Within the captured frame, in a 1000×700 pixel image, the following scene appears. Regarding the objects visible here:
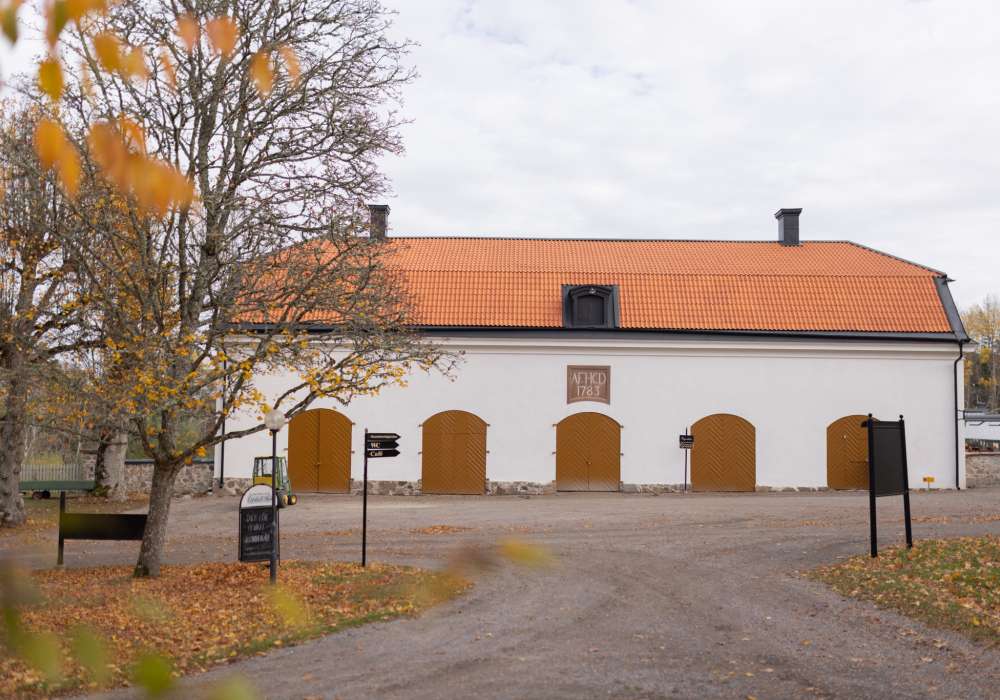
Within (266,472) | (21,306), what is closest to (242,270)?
(21,306)

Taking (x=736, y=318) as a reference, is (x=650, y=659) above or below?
below

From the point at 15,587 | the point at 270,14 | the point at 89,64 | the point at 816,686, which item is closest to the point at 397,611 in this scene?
the point at 816,686

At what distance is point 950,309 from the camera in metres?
31.2

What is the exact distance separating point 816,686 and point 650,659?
63.1 inches

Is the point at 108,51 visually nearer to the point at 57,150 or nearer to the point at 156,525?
the point at 57,150

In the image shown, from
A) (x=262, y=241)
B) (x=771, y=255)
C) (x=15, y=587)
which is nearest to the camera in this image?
(x=15, y=587)

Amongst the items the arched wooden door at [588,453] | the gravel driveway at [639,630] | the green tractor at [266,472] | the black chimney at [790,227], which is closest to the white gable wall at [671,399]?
the arched wooden door at [588,453]

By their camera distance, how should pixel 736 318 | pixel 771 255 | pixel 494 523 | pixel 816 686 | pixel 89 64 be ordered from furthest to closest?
pixel 771 255, pixel 736 318, pixel 494 523, pixel 816 686, pixel 89 64

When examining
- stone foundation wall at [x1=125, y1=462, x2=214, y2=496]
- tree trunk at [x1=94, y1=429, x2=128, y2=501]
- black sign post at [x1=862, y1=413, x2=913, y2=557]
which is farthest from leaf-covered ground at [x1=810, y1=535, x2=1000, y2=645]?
tree trunk at [x1=94, y1=429, x2=128, y2=501]

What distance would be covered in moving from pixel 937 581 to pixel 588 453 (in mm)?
18155

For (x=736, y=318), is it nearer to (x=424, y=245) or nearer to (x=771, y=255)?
(x=771, y=255)

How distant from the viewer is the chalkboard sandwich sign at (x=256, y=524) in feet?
45.0

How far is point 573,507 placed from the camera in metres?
24.8

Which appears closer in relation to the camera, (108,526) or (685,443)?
(108,526)
